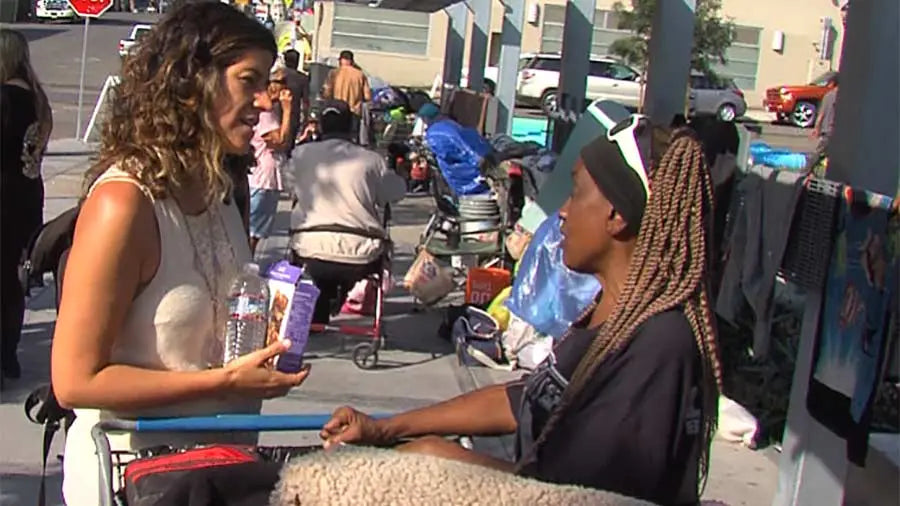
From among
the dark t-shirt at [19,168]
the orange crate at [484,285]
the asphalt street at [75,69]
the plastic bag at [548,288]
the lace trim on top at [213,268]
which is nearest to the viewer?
the lace trim on top at [213,268]

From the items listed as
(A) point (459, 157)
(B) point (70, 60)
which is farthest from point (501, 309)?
(B) point (70, 60)

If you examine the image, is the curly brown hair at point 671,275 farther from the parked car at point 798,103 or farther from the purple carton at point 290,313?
the parked car at point 798,103

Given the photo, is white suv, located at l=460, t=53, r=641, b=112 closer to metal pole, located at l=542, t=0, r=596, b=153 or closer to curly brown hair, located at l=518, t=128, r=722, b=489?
metal pole, located at l=542, t=0, r=596, b=153

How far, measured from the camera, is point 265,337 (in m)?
2.52

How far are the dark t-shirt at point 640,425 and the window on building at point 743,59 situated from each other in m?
44.5

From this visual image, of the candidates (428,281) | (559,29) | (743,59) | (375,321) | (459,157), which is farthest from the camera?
(743,59)

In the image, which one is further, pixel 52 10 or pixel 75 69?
pixel 52 10

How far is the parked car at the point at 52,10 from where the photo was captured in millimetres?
58406

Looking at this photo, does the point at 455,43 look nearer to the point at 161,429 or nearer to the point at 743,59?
the point at 161,429

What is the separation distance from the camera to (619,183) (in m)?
2.26

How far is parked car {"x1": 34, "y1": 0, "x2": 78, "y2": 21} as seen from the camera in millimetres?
58406

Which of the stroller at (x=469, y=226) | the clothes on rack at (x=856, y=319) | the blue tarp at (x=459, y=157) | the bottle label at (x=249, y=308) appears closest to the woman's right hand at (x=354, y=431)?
the bottle label at (x=249, y=308)

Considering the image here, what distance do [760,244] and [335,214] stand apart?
2.93 metres

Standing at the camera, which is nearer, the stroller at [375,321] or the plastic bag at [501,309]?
the stroller at [375,321]
